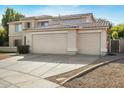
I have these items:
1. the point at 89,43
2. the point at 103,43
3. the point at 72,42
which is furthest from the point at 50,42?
the point at 103,43

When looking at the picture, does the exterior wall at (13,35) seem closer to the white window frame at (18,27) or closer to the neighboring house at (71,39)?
the white window frame at (18,27)

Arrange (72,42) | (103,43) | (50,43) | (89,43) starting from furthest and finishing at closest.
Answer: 1. (50,43)
2. (72,42)
3. (89,43)
4. (103,43)

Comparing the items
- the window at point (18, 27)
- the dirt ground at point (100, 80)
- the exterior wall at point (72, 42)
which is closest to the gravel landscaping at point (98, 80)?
the dirt ground at point (100, 80)

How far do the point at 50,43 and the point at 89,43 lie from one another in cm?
429

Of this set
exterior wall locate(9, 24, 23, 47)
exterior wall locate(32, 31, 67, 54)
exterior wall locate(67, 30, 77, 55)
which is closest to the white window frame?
exterior wall locate(9, 24, 23, 47)

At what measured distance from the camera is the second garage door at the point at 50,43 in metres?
20.3

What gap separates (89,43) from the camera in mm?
19344

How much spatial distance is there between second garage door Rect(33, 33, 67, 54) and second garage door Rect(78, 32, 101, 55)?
5.31 feet

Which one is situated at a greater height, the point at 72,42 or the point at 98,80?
the point at 72,42

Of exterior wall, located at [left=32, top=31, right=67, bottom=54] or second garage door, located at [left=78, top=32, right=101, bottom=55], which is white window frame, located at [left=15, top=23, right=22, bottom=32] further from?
second garage door, located at [left=78, top=32, right=101, bottom=55]

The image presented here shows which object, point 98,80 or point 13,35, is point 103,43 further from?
point 13,35

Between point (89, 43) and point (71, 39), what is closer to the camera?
point (89, 43)
